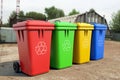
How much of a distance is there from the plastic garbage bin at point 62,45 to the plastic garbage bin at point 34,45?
283 mm

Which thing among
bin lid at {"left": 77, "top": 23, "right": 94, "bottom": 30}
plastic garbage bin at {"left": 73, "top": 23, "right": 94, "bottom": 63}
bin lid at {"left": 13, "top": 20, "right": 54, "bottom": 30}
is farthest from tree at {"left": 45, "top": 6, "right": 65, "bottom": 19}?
bin lid at {"left": 13, "top": 20, "right": 54, "bottom": 30}

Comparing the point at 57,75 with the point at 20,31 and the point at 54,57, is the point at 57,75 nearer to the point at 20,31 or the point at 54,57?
the point at 54,57

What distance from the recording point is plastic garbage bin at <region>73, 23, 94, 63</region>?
6094 mm

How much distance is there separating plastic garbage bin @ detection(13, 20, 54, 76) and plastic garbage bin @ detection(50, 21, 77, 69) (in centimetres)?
28

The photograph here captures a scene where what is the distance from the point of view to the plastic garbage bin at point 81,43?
6.09m

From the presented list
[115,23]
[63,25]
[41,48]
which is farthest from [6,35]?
[115,23]

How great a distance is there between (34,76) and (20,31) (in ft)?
3.80

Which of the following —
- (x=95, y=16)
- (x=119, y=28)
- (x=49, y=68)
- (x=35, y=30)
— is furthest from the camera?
(x=119, y=28)

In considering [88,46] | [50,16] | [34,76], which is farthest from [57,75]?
[50,16]

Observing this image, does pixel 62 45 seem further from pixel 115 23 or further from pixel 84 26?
pixel 115 23

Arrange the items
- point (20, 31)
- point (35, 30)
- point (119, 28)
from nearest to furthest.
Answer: point (35, 30), point (20, 31), point (119, 28)

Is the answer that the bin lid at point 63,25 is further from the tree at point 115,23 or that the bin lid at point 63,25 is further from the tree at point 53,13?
the tree at point 53,13

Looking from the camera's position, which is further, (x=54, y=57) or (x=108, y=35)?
(x=108, y=35)

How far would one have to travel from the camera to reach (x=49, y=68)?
5363 millimetres
